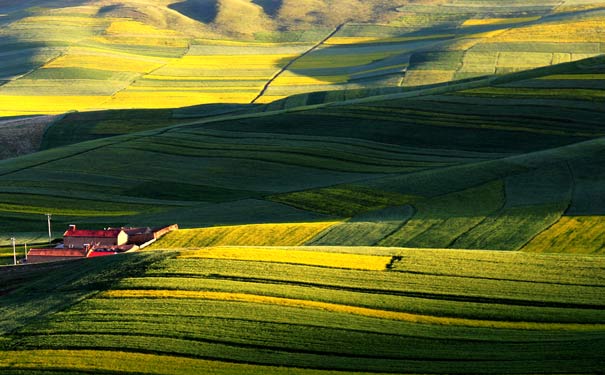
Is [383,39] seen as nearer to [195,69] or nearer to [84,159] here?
[195,69]

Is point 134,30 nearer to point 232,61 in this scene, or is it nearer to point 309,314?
point 232,61

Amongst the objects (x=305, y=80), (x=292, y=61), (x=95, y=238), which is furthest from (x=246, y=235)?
(x=292, y=61)

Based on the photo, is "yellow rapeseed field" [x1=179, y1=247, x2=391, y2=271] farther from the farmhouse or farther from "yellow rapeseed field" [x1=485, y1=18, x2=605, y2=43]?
"yellow rapeseed field" [x1=485, y1=18, x2=605, y2=43]

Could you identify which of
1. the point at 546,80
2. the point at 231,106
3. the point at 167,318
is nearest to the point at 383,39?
the point at 231,106

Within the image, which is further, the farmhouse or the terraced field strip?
the farmhouse

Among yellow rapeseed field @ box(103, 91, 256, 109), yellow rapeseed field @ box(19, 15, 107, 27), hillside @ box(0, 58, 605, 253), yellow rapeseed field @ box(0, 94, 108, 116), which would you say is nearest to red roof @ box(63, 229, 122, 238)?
hillside @ box(0, 58, 605, 253)

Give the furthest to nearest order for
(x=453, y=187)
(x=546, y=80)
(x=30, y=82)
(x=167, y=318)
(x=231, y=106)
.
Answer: (x=30, y=82)
(x=231, y=106)
(x=546, y=80)
(x=453, y=187)
(x=167, y=318)
